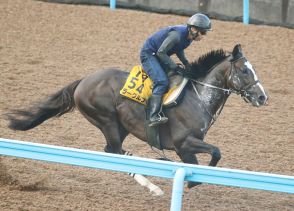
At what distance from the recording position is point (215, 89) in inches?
291

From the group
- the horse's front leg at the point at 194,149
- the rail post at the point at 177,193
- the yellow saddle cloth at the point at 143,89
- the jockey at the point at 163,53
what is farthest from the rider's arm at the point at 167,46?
the rail post at the point at 177,193

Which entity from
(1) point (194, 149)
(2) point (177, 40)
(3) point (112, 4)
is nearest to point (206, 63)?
(2) point (177, 40)

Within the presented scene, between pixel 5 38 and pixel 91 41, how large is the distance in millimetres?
1663

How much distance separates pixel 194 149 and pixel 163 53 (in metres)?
1.03

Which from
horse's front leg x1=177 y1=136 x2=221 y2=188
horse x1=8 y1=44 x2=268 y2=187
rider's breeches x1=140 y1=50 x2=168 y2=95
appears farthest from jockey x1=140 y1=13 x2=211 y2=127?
horse's front leg x1=177 y1=136 x2=221 y2=188

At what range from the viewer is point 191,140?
7.15 meters

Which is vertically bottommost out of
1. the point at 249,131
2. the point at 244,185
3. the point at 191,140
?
the point at 249,131

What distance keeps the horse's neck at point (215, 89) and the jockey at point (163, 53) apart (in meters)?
0.38

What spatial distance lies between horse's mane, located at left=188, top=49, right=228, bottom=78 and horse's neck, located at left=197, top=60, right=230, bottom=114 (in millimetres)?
74

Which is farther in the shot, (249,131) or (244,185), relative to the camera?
(249,131)

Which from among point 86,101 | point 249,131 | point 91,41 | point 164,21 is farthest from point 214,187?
point 164,21

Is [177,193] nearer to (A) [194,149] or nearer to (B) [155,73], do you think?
(A) [194,149]

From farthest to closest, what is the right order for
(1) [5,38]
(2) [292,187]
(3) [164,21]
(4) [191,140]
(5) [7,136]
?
1. (3) [164,21]
2. (1) [5,38]
3. (5) [7,136]
4. (4) [191,140]
5. (2) [292,187]

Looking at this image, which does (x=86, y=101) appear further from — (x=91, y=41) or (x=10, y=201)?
(x=91, y=41)
